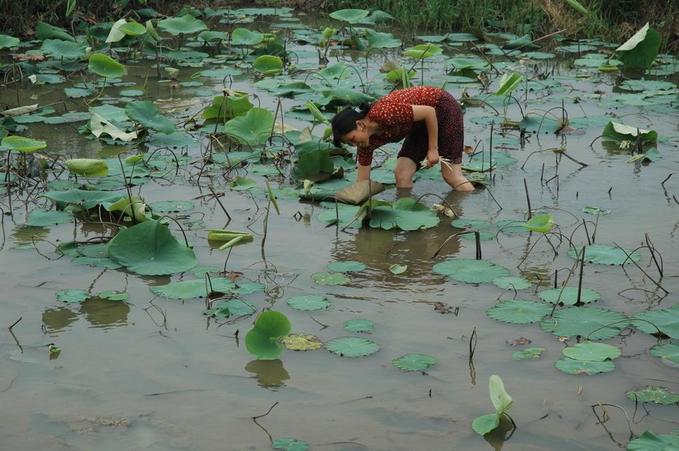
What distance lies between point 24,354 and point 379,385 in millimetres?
1225

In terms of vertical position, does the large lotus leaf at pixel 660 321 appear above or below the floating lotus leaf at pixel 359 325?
above

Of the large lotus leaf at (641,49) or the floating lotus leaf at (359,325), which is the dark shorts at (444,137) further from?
the large lotus leaf at (641,49)

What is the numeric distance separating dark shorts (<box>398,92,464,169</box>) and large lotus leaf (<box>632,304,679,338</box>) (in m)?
1.73

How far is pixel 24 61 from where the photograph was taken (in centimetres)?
785

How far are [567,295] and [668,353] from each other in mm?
536

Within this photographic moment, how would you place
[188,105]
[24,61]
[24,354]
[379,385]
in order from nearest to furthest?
[379,385] → [24,354] → [188,105] → [24,61]

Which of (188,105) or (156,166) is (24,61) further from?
(156,166)

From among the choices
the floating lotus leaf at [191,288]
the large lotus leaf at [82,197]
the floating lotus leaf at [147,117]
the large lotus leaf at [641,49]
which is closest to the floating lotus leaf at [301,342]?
the floating lotus leaf at [191,288]

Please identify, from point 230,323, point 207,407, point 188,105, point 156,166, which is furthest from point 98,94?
point 207,407

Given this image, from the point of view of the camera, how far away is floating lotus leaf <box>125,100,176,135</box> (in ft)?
18.5

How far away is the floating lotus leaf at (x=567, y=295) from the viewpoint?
3621 millimetres

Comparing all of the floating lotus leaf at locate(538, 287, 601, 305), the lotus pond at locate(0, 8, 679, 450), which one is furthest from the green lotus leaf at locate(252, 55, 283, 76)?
the floating lotus leaf at locate(538, 287, 601, 305)

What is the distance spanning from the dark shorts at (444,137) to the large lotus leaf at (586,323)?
5.38 ft

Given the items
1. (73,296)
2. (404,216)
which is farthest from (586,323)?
(73,296)
